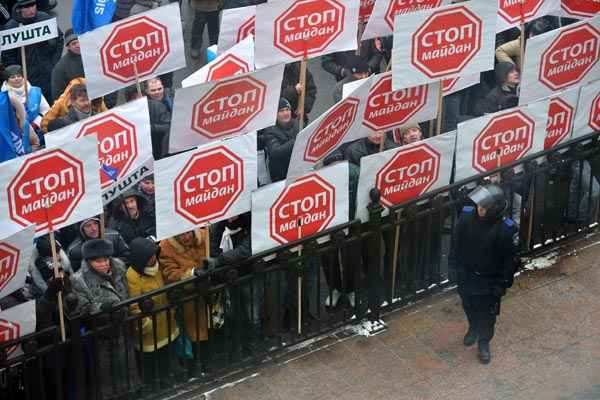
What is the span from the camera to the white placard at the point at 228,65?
10.1 metres

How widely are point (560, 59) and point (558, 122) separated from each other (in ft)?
1.85

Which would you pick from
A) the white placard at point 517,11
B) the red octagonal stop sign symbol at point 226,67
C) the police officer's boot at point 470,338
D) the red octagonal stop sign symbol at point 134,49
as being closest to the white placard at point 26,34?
the red octagonal stop sign symbol at point 134,49

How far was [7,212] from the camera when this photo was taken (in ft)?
25.8

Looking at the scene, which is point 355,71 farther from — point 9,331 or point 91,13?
point 9,331

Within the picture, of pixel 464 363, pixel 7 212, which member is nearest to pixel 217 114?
pixel 7 212

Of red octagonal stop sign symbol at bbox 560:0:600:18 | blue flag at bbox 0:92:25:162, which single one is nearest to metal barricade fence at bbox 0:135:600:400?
red octagonal stop sign symbol at bbox 560:0:600:18

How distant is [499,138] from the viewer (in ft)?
32.6

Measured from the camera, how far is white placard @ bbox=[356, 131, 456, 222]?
9289mm

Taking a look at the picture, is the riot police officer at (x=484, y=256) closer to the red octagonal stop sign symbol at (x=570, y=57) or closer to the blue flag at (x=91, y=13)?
the red octagonal stop sign symbol at (x=570, y=57)

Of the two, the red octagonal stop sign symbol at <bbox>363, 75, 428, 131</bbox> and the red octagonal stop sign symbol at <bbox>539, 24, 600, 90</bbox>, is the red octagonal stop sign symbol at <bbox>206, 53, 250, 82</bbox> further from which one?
the red octagonal stop sign symbol at <bbox>539, 24, 600, 90</bbox>

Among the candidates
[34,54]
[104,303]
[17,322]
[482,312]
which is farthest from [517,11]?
[17,322]

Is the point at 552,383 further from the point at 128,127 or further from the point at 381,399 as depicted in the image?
the point at 128,127

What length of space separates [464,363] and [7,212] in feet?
12.6

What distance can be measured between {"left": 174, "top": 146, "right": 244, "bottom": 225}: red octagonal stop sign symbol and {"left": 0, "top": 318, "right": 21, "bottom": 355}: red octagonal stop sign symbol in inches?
57.9
